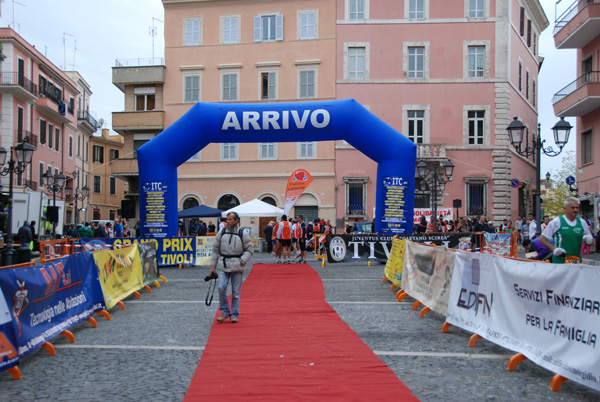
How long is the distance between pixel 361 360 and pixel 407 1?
33614 mm

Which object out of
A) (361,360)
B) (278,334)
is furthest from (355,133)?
(361,360)

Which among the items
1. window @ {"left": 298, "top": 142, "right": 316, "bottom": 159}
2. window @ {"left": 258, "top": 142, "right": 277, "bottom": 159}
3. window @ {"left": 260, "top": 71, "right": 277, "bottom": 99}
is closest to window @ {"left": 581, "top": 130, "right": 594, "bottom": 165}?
window @ {"left": 298, "top": 142, "right": 316, "bottom": 159}

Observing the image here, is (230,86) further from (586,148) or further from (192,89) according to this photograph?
(586,148)

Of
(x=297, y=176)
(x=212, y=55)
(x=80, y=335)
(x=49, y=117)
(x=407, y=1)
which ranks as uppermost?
(x=407, y=1)

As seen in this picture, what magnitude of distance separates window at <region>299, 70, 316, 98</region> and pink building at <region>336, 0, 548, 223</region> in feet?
5.14

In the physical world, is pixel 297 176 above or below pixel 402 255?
above

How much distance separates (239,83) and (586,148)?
66.1 feet

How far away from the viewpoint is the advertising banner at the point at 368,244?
61.5 feet

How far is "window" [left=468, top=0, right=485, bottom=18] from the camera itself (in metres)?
36.5

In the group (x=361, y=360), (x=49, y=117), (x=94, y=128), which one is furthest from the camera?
(x=94, y=128)

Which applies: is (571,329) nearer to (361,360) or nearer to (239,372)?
(361,360)

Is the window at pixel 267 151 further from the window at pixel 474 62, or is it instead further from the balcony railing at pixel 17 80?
the balcony railing at pixel 17 80

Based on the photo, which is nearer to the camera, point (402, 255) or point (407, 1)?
point (402, 255)

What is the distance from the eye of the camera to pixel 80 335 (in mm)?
8555
